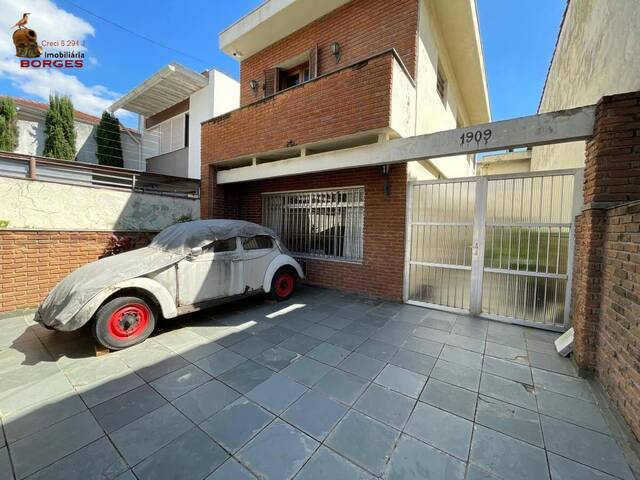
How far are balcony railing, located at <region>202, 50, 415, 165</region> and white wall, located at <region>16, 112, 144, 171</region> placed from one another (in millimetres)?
8711

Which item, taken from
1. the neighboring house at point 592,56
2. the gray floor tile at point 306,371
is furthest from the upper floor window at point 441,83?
the gray floor tile at point 306,371

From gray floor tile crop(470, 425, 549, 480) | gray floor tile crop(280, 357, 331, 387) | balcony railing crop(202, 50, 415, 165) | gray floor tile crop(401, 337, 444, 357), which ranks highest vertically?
balcony railing crop(202, 50, 415, 165)

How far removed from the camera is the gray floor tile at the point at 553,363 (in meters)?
3.01

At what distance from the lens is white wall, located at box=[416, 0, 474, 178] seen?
5.39 meters

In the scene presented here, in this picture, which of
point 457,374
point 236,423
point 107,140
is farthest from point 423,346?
point 107,140

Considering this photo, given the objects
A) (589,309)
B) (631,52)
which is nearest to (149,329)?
(589,309)

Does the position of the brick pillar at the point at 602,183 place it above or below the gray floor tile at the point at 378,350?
above

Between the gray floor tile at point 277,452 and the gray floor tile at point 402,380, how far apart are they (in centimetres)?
107

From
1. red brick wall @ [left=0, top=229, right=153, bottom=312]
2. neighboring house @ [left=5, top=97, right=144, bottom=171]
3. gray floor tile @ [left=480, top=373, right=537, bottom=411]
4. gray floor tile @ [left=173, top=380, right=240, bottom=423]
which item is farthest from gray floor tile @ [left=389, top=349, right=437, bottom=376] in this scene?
neighboring house @ [left=5, top=97, right=144, bottom=171]

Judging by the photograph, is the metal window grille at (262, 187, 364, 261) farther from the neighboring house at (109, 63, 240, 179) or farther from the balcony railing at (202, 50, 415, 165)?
the neighboring house at (109, 63, 240, 179)

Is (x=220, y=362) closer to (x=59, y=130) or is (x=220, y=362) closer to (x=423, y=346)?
(x=423, y=346)

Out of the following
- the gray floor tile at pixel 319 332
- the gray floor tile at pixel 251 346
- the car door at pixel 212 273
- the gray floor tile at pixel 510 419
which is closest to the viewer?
the gray floor tile at pixel 510 419

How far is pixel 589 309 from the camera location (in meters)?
2.91

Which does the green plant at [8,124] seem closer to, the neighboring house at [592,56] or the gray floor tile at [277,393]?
the gray floor tile at [277,393]
